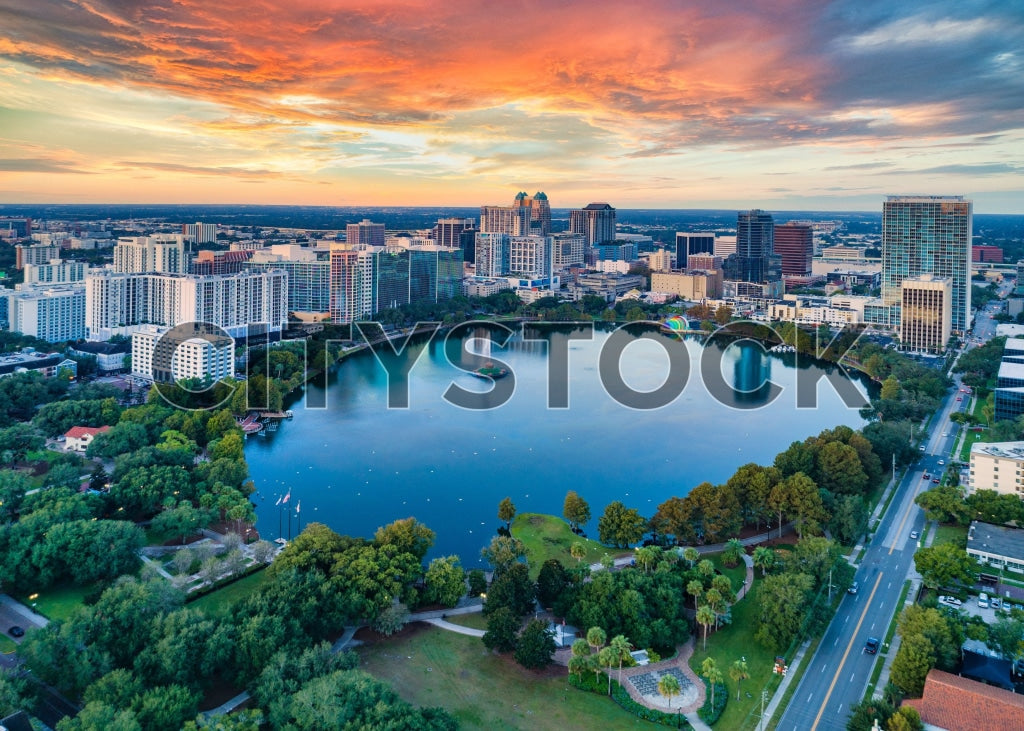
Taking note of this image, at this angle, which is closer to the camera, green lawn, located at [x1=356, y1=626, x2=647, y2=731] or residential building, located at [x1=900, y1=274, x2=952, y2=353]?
green lawn, located at [x1=356, y1=626, x2=647, y2=731]

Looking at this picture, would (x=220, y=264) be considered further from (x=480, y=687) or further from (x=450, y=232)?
(x=480, y=687)

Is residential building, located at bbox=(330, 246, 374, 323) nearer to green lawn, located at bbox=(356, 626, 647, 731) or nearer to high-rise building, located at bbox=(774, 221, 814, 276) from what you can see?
green lawn, located at bbox=(356, 626, 647, 731)

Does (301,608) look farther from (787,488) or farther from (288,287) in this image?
(288,287)

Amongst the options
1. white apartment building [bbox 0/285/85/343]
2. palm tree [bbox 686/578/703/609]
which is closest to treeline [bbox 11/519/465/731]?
palm tree [bbox 686/578/703/609]

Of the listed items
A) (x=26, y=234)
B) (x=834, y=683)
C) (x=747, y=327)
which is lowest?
(x=834, y=683)

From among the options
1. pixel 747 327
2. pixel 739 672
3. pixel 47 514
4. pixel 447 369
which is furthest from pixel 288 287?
pixel 739 672

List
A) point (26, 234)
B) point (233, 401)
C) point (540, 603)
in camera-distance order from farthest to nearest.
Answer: point (26, 234) < point (233, 401) < point (540, 603)
